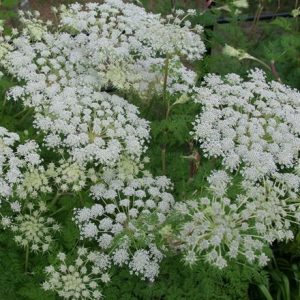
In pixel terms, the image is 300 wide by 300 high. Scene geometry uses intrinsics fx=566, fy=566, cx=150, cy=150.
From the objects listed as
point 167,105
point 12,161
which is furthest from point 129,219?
point 167,105

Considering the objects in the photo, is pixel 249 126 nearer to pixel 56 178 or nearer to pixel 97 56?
pixel 97 56

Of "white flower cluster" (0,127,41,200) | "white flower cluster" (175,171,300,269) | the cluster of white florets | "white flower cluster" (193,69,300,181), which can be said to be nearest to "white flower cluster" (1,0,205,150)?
the cluster of white florets

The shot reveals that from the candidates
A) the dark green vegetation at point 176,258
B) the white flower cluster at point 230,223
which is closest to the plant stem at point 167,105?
the dark green vegetation at point 176,258

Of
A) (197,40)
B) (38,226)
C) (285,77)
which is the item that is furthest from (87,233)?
(285,77)

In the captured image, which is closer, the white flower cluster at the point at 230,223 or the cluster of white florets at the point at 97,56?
the white flower cluster at the point at 230,223

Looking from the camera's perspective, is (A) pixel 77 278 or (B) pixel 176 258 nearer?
(A) pixel 77 278

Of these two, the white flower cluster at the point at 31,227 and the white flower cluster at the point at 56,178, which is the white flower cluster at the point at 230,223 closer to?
the white flower cluster at the point at 56,178

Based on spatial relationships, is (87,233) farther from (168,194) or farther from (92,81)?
(92,81)
